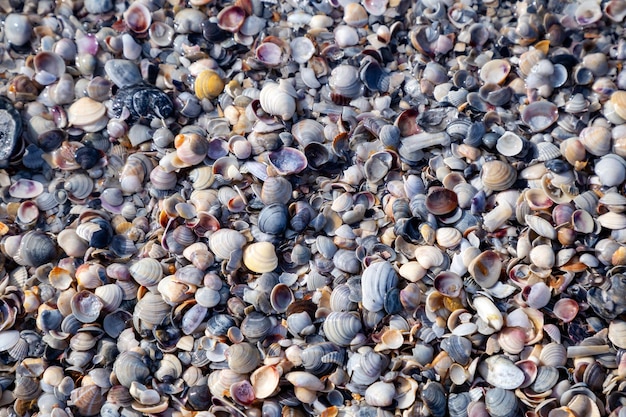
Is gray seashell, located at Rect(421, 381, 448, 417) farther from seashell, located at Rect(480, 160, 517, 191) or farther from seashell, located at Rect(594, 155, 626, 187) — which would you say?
seashell, located at Rect(594, 155, 626, 187)

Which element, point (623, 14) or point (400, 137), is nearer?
point (400, 137)

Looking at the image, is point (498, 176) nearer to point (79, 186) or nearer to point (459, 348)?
point (459, 348)

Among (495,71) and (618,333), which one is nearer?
(618,333)

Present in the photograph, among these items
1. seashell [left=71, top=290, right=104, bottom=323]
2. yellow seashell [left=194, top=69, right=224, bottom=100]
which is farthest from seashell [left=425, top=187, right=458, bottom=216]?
seashell [left=71, top=290, right=104, bottom=323]

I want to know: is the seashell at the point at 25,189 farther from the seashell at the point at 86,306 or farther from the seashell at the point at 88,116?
the seashell at the point at 86,306

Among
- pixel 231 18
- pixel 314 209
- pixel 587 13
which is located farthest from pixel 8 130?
pixel 587 13

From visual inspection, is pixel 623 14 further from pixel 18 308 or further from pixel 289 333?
pixel 18 308

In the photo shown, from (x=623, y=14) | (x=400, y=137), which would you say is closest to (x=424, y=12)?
(x=400, y=137)
